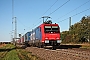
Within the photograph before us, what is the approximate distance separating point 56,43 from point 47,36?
160 centimetres

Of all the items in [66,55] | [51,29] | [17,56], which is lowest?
[17,56]

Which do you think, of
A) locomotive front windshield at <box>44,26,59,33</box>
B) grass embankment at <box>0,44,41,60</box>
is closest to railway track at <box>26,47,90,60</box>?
grass embankment at <box>0,44,41,60</box>

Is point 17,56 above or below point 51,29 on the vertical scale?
below

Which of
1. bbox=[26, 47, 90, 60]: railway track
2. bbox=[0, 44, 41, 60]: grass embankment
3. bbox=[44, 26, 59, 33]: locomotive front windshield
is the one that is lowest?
bbox=[0, 44, 41, 60]: grass embankment

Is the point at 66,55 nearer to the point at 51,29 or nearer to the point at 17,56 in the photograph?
the point at 17,56

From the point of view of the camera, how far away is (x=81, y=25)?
244ft

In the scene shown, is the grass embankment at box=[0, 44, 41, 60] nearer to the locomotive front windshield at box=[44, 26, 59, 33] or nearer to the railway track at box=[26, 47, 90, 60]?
the railway track at box=[26, 47, 90, 60]

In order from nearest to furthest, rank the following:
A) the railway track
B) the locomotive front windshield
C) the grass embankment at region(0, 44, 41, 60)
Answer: the railway track, the grass embankment at region(0, 44, 41, 60), the locomotive front windshield

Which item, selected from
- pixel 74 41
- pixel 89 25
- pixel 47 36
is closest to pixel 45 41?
pixel 47 36

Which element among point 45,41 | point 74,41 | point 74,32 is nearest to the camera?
point 45,41

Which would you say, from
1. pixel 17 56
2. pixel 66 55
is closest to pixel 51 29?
pixel 17 56

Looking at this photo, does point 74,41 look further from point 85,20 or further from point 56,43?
point 56,43

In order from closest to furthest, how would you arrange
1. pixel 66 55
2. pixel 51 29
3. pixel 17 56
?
pixel 66 55 < pixel 17 56 < pixel 51 29

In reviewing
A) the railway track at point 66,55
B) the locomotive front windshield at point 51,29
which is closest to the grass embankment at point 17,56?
the railway track at point 66,55
